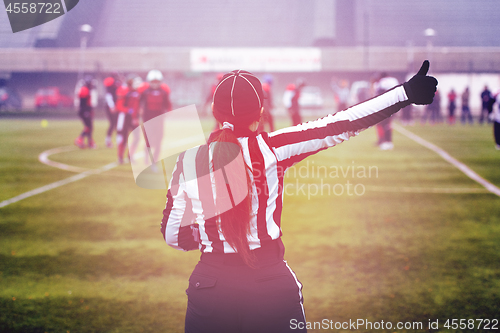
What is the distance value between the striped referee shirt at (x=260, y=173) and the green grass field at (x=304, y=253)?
1845 mm

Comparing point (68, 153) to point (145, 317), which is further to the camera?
point (68, 153)

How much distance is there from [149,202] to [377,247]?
394 centimetres

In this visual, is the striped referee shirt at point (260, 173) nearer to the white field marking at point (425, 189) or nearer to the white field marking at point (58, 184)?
the white field marking at point (58, 184)

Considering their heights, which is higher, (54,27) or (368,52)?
(54,27)

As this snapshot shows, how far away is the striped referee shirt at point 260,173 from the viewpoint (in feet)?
6.57

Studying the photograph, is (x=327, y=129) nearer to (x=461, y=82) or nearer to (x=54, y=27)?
(x=461, y=82)

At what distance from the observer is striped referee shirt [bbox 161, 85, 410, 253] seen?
2004mm

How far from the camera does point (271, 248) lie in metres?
2.05

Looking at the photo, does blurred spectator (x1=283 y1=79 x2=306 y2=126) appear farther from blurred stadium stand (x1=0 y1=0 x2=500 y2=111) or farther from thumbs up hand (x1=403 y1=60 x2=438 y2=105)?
blurred stadium stand (x1=0 y1=0 x2=500 y2=111)

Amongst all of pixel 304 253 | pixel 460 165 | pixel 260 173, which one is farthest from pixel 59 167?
pixel 260 173

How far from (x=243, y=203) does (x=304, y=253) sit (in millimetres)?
3538

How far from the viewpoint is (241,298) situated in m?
1.91

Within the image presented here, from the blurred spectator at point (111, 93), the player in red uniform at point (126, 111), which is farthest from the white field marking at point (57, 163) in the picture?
the blurred spectator at point (111, 93)

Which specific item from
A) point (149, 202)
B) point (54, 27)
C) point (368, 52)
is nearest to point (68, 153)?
point (149, 202)
